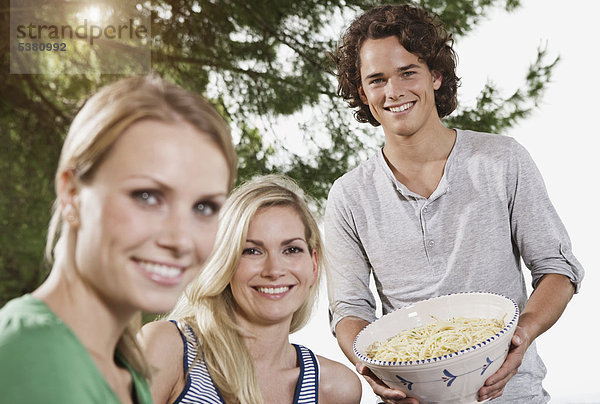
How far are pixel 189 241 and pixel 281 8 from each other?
157 inches

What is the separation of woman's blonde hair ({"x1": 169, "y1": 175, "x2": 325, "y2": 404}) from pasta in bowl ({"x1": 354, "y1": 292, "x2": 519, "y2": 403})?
1.09 feet

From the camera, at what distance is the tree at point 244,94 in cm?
425

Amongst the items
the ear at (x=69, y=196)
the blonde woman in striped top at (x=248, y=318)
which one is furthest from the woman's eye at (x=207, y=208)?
the blonde woman in striped top at (x=248, y=318)

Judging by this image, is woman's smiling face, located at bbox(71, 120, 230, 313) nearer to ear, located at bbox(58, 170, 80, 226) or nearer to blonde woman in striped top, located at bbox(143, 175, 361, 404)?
ear, located at bbox(58, 170, 80, 226)

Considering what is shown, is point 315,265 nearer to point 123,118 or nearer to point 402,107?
point 402,107

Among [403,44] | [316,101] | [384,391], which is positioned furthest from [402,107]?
[316,101]

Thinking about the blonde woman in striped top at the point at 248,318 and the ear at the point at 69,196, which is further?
the blonde woman in striped top at the point at 248,318

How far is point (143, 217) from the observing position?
786mm

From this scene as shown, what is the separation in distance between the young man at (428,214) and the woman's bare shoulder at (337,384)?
58 mm

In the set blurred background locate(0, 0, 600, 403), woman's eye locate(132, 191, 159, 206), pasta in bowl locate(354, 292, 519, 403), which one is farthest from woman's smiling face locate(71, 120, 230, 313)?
blurred background locate(0, 0, 600, 403)

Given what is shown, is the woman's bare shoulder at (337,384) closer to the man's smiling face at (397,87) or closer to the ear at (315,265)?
the ear at (315,265)

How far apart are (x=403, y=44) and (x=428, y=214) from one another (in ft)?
1.93

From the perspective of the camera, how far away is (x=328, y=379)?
2.01m

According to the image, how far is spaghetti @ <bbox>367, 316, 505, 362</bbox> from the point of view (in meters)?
1.62
